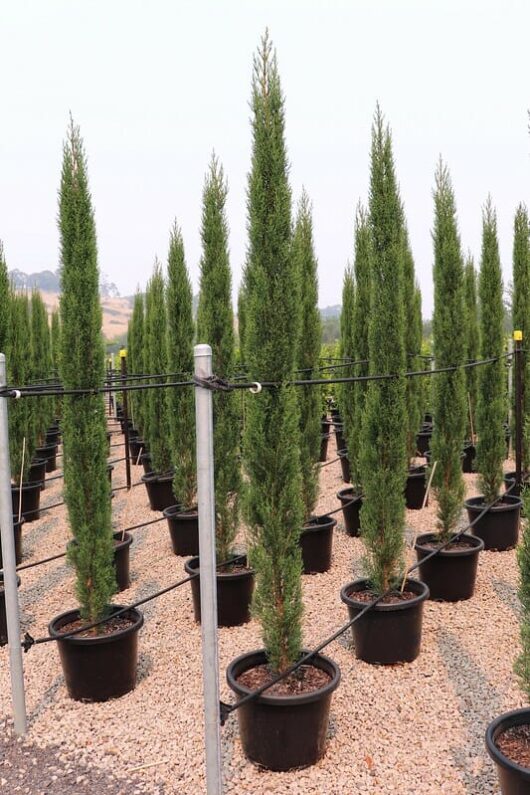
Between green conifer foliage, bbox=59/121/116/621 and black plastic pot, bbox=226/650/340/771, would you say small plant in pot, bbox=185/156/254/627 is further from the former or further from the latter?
black plastic pot, bbox=226/650/340/771

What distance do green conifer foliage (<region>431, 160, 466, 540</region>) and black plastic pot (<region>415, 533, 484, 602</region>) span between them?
0.48 metres

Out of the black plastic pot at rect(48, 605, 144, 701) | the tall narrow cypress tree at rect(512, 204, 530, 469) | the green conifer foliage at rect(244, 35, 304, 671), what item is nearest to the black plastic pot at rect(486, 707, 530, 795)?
the green conifer foliage at rect(244, 35, 304, 671)

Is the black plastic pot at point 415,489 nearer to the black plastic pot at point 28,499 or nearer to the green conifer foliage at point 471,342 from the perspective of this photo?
the green conifer foliage at point 471,342

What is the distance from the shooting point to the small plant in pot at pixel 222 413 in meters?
5.45

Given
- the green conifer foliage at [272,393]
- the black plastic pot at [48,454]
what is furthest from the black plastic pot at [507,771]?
the black plastic pot at [48,454]

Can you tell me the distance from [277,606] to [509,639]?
2238mm

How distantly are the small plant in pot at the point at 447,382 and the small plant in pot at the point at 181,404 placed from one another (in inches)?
102

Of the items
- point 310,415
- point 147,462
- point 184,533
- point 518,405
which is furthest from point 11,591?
point 147,462

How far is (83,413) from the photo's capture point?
4.55 meters

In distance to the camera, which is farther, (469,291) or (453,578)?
(469,291)

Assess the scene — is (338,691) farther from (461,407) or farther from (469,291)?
(469,291)

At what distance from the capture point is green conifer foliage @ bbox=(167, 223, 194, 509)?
7.36 m

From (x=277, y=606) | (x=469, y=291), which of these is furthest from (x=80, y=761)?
(x=469, y=291)

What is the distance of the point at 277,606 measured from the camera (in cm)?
→ 386
